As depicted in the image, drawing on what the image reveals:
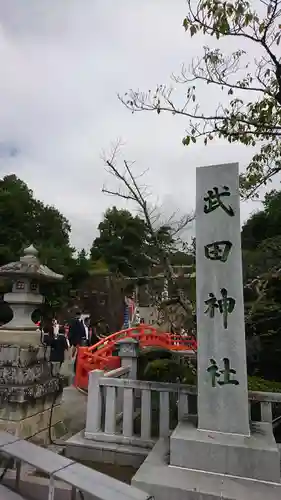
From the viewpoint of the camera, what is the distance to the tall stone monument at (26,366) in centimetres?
507

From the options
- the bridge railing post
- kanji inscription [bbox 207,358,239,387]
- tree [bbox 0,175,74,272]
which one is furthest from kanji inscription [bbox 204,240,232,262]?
tree [bbox 0,175,74,272]

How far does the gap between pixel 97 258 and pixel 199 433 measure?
35.3 metres

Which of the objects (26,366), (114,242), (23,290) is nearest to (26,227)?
(114,242)

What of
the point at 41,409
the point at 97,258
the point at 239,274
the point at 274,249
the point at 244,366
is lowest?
the point at 41,409

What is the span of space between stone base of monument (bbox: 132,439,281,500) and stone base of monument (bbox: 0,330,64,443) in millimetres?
2667

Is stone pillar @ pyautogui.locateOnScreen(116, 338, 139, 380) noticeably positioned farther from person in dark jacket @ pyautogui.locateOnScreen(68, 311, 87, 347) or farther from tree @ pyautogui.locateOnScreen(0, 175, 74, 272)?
tree @ pyautogui.locateOnScreen(0, 175, 74, 272)

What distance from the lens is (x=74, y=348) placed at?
11.5 meters

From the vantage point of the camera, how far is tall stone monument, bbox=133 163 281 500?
297 cm

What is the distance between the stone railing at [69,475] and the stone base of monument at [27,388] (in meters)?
2.24

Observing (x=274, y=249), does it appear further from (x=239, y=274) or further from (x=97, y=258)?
(x=97, y=258)

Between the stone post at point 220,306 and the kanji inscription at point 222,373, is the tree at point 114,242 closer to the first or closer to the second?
the stone post at point 220,306

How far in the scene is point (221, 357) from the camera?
138 inches

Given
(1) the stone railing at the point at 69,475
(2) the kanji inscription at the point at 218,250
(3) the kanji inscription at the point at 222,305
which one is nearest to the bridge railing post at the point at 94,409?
(1) the stone railing at the point at 69,475

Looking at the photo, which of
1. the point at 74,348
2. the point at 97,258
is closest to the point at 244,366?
the point at 74,348
